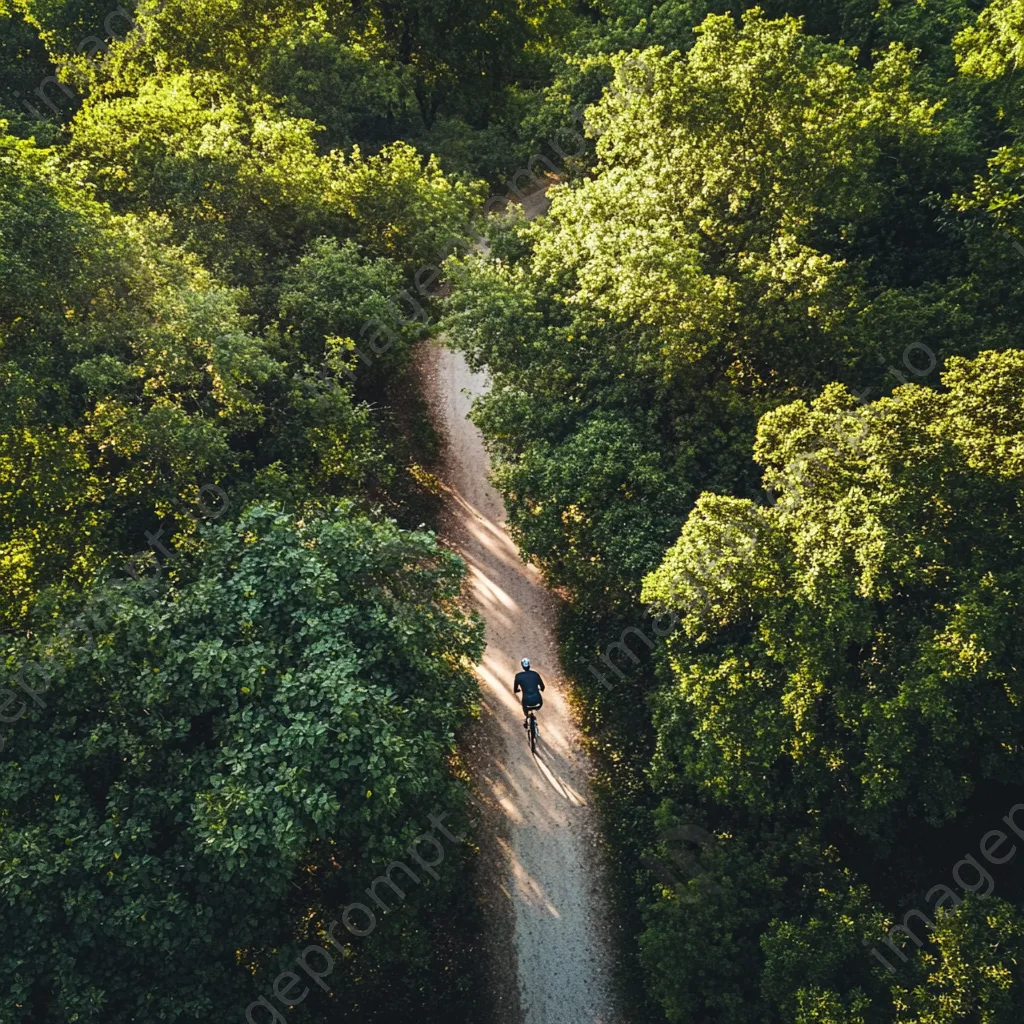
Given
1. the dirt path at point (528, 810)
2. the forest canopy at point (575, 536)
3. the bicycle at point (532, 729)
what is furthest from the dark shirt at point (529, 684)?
the forest canopy at point (575, 536)

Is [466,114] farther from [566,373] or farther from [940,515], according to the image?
[940,515]

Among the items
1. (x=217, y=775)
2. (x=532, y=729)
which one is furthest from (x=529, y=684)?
(x=217, y=775)

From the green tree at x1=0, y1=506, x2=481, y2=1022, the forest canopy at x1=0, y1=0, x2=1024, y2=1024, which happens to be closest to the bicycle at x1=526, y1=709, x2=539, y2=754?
the forest canopy at x1=0, y1=0, x2=1024, y2=1024

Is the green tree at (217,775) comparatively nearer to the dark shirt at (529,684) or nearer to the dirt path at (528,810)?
the dirt path at (528,810)

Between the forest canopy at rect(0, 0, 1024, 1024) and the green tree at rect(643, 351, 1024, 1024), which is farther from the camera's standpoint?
the forest canopy at rect(0, 0, 1024, 1024)

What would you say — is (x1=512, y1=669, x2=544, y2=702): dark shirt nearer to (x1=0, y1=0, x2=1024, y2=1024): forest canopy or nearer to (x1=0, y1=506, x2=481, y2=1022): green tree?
(x1=0, y1=0, x2=1024, y2=1024): forest canopy
